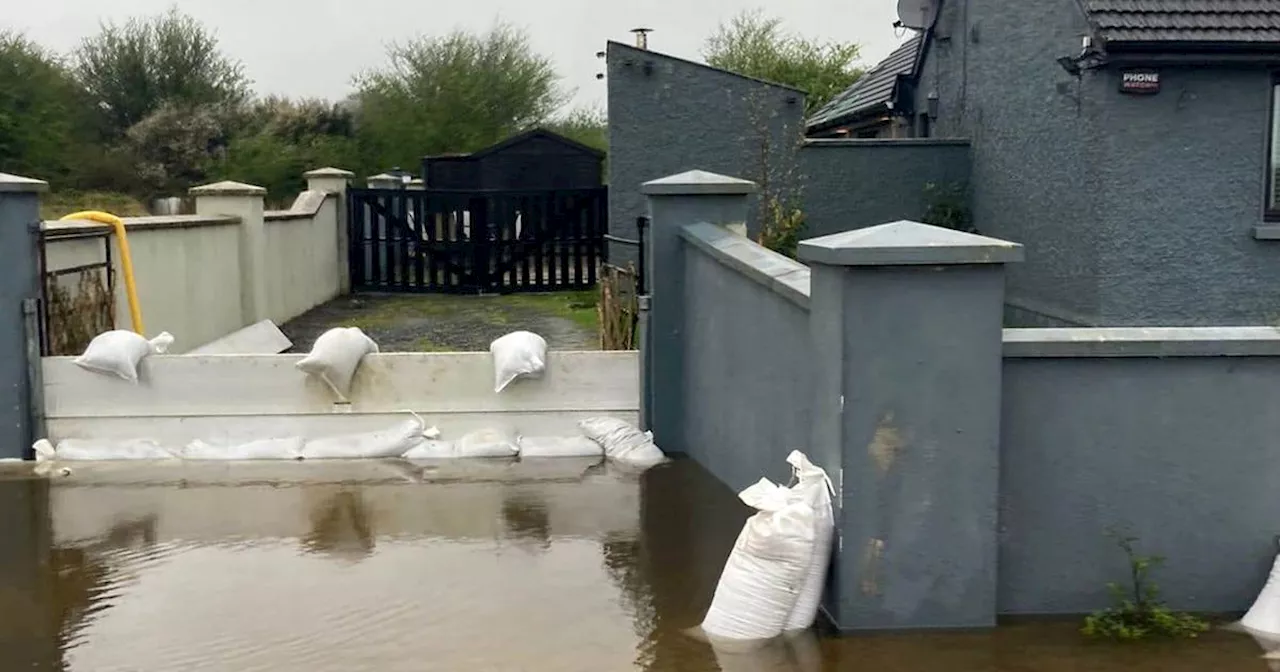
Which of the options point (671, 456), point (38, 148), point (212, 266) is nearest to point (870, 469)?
point (671, 456)

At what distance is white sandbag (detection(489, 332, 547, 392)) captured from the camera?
8.19m

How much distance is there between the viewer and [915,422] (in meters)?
4.88

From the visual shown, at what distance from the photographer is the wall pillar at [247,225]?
542 inches

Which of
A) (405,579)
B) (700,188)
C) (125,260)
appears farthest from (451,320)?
(405,579)

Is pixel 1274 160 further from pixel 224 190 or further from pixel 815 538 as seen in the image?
pixel 224 190

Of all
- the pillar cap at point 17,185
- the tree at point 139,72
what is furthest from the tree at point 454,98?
the pillar cap at point 17,185

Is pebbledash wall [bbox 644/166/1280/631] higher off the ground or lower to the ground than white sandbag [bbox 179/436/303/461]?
higher

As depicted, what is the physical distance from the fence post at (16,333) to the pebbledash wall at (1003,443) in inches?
194

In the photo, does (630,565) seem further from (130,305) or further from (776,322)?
(130,305)

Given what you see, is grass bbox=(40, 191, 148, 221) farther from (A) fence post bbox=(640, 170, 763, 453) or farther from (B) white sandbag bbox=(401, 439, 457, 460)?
(A) fence post bbox=(640, 170, 763, 453)

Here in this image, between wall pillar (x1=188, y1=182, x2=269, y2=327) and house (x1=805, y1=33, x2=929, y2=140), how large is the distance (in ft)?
24.9

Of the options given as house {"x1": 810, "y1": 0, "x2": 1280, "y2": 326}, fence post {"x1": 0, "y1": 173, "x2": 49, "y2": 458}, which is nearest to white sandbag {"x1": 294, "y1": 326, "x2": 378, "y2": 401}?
fence post {"x1": 0, "y1": 173, "x2": 49, "y2": 458}

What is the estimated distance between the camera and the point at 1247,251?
38.4ft

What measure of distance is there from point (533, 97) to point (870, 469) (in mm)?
36162
